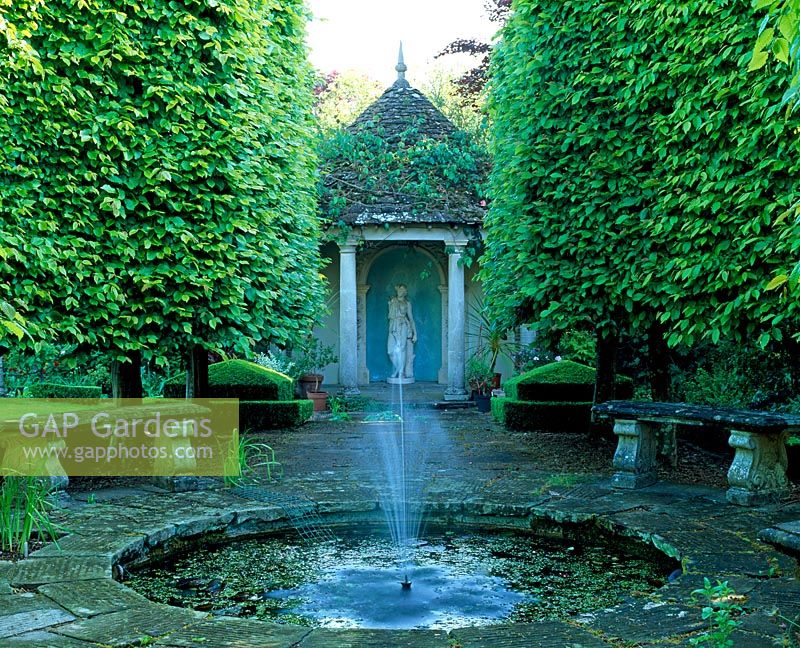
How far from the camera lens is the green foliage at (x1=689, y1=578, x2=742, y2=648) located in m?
3.34

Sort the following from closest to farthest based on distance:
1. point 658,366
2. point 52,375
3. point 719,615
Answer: point 719,615
point 658,366
point 52,375

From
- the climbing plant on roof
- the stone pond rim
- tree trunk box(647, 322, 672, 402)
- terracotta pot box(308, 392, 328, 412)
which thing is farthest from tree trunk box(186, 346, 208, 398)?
the climbing plant on roof

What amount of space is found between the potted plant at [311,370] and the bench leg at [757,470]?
9814 mm

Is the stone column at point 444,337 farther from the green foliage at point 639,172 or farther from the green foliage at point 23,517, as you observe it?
the green foliage at point 23,517

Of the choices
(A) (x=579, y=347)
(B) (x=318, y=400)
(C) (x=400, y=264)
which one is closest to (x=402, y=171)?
(C) (x=400, y=264)

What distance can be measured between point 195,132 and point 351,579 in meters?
4.43

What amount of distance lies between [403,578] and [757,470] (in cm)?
342

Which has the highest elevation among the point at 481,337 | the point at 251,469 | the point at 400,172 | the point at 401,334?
the point at 400,172

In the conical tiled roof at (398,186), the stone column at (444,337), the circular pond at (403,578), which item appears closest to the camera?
the circular pond at (403,578)

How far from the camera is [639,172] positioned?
25.3ft

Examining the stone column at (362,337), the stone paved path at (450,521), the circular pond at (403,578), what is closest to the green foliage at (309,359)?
the stone column at (362,337)

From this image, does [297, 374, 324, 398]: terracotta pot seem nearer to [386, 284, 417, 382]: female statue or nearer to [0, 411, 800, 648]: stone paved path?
[386, 284, 417, 382]: female statue

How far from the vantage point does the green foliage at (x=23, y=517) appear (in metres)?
5.37

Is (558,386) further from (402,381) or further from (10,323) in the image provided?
(10,323)
